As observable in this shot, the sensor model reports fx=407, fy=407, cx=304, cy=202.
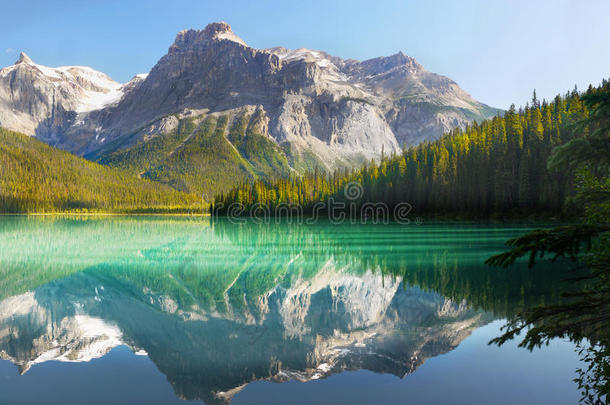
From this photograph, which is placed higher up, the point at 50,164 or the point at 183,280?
the point at 50,164

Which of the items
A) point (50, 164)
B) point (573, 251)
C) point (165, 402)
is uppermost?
point (50, 164)

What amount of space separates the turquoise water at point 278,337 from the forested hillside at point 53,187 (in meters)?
156

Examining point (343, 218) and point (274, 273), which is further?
point (343, 218)

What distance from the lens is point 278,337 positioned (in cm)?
Answer: 1155

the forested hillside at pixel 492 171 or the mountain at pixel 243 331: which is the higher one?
the forested hillside at pixel 492 171

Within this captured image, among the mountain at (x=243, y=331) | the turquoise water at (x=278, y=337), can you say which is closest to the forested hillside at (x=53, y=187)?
the turquoise water at (x=278, y=337)

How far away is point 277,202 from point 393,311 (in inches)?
A: 4082

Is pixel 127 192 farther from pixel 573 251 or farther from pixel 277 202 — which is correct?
pixel 573 251

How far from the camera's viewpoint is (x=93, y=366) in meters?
9.76

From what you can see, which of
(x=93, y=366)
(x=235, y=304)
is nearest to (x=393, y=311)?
(x=235, y=304)

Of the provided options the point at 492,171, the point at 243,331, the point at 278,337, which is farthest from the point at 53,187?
the point at 278,337

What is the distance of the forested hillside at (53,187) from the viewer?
152 m

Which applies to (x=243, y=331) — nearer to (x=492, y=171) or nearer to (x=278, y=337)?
(x=278, y=337)

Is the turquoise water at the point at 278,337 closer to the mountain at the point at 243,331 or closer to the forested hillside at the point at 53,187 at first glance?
the mountain at the point at 243,331
